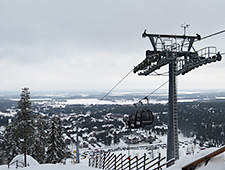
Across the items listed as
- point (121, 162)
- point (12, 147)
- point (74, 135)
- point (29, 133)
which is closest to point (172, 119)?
point (121, 162)

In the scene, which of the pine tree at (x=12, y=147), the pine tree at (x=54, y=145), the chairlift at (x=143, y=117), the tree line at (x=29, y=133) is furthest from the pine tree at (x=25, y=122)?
the chairlift at (x=143, y=117)

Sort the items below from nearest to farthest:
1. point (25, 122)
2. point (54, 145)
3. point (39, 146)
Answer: point (25, 122) → point (54, 145) → point (39, 146)

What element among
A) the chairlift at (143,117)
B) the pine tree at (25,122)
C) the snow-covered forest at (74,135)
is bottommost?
the snow-covered forest at (74,135)

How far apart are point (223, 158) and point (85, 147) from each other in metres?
69.9

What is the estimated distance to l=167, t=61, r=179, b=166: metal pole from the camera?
7766 mm

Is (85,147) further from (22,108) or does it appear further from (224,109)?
(224,109)

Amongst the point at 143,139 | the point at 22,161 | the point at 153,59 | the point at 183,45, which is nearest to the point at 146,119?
the point at 153,59

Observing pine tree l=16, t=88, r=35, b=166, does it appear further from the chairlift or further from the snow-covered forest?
the chairlift

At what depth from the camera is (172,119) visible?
788 centimetres

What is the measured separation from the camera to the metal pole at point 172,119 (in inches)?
306

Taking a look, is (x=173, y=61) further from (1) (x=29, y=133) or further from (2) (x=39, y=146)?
(2) (x=39, y=146)

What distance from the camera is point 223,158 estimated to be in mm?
3988

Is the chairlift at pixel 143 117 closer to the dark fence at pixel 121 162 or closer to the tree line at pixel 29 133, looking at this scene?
the dark fence at pixel 121 162

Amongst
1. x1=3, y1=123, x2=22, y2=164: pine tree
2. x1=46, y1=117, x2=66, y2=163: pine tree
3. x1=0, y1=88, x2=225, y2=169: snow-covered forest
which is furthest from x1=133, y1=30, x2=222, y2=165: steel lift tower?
x1=3, y1=123, x2=22, y2=164: pine tree
